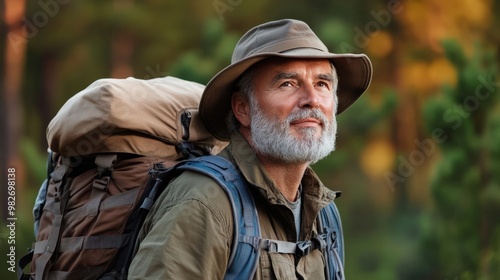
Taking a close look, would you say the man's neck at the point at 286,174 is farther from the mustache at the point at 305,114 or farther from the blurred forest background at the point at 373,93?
the blurred forest background at the point at 373,93

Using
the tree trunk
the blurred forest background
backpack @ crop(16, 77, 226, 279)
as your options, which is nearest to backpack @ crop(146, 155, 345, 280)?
backpack @ crop(16, 77, 226, 279)

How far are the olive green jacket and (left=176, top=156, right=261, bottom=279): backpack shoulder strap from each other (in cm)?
2

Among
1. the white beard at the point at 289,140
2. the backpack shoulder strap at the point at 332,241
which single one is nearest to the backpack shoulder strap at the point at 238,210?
the white beard at the point at 289,140

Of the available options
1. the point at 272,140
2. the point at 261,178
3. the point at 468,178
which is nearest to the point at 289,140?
the point at 272,140

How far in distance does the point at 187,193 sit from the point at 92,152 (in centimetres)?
38

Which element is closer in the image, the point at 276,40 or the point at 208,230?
the point at 208,230

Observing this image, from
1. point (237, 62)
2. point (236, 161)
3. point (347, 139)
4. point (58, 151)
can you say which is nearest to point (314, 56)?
point (237, 62)

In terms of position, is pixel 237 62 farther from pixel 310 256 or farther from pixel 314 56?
pixel 310 256

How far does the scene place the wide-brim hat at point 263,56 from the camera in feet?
8.30

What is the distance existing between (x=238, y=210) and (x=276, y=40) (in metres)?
0.55

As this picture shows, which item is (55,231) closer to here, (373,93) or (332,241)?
(332,241)

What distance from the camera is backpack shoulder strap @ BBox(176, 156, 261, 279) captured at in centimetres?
228

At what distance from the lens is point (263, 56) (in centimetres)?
250

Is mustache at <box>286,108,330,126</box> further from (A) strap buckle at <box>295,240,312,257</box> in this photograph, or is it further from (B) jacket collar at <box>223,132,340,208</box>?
(A) strap buckle at <box>295,240,312,257</box>
